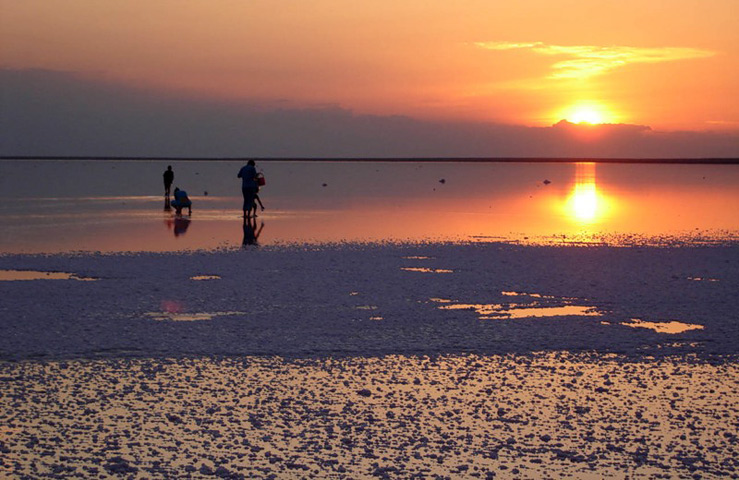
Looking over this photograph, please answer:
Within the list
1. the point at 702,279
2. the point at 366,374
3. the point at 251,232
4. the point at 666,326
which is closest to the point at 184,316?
the point at 366,374

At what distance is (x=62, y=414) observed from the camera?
825cm

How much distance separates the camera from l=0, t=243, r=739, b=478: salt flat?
7223mm

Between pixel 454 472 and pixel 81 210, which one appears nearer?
pixel 454 472

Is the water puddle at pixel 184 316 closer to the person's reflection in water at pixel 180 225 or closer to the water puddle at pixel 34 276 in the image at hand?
the water puddle at pixel 34 276

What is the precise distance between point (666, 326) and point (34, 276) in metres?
13.3

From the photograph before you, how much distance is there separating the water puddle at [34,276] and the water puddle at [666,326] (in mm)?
11246

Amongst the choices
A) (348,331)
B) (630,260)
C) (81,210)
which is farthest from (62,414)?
(81,210)

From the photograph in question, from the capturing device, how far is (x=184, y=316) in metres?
13.5

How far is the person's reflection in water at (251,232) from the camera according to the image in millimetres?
25283

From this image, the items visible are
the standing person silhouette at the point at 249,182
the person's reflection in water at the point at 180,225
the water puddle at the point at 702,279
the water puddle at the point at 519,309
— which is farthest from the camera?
the standing person silhouette at the point at 249,182

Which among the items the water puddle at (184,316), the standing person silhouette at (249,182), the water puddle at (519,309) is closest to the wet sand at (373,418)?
the water puddle at (184,316)

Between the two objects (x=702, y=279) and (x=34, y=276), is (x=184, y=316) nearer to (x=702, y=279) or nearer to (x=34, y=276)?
(x=34, y=276)

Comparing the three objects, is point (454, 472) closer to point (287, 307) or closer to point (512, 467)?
point (512, 467)

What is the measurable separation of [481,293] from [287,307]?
4136 mm
